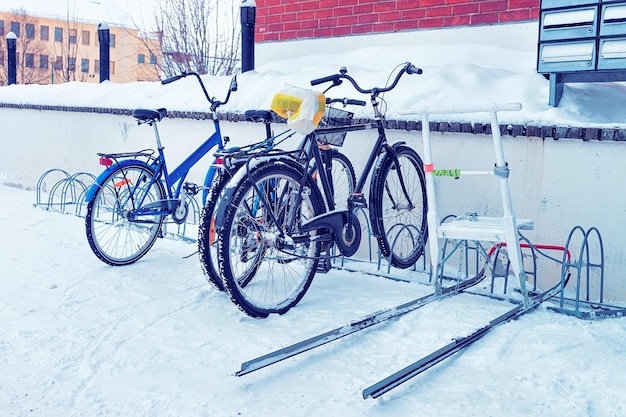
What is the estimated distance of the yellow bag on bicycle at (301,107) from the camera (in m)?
3.95

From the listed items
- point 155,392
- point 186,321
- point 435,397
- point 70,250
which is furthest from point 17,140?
point 435,397

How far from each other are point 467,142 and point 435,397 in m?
2.36

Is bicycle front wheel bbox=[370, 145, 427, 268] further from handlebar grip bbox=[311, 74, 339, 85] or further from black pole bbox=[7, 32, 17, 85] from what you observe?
black pole bbox=[7, 32, 17, 85]

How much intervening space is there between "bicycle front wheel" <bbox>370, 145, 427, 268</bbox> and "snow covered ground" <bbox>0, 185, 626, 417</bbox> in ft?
1.19

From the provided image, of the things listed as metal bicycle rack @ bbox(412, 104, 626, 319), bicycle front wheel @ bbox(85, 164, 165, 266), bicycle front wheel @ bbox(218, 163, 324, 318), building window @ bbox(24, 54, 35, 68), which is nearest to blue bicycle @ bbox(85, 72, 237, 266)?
bicycle front wheel @ bbox(85, 164, 165, 266)

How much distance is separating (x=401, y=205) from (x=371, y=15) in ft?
10.1

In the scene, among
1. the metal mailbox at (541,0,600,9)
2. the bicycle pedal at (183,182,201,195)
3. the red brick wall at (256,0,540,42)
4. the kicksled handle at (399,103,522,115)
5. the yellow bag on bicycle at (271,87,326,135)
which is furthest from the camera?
the red brick wall at (256,0,540,42)

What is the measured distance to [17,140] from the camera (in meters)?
9.88

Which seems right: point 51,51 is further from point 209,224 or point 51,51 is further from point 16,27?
point 209,224

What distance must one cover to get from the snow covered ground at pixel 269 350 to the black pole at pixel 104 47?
5.96 metres

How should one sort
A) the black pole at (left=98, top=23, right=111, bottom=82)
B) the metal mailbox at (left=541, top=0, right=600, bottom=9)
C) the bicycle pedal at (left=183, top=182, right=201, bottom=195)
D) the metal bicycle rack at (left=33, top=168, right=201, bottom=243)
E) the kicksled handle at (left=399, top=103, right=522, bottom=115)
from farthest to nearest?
the black pole at (left=98, top=23, right=111, bottom=82)
the metal bicycle rack at (left=33, top=168, right=201, bottom=243)
the bicycle pedal at (left=183, top=182, right=201, bottom=195)
the metal mailbox at (left=541, top=0, right=600, bottom=9)
the kicksled handle at (left=399, top=103, right=522, bottom=115)

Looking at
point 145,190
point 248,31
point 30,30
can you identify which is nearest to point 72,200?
point 248,31

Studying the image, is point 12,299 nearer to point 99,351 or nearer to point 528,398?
point 99,351

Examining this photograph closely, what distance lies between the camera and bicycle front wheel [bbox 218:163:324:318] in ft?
12.1
